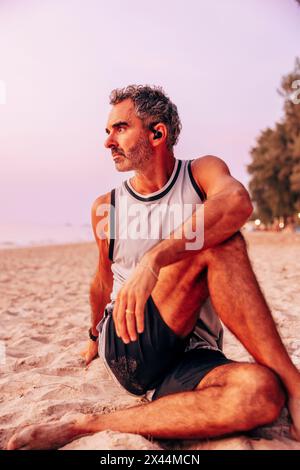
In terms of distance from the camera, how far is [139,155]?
7.33 feet

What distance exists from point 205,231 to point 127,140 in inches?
29.5

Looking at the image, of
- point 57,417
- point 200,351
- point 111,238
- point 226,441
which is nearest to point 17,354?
point 57,417

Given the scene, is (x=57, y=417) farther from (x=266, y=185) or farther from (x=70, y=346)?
(x=266, y=185)

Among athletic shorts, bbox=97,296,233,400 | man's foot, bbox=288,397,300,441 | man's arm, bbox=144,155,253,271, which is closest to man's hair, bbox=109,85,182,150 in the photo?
man's arm, bbox=144,155,253,271

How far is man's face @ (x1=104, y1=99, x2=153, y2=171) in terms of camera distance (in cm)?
223

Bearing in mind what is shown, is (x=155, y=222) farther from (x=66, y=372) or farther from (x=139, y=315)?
(x=66, y=372)

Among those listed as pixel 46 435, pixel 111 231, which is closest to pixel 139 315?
pixel 46 435

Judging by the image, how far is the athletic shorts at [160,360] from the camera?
184cm

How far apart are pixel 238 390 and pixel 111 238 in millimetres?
1010

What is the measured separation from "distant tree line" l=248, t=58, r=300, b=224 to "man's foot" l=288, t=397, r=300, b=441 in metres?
18.3

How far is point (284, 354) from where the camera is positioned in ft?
5.51

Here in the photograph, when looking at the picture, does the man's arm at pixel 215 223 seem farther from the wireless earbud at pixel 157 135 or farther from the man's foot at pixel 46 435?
the man's foot at pixel 46 435

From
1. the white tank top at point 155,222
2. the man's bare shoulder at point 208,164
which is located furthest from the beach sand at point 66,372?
the man's bare shoulder at point 208,164

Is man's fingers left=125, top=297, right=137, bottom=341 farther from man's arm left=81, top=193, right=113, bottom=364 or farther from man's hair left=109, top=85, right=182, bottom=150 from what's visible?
man's hair left=109, top=85, right=182, bottom=150
